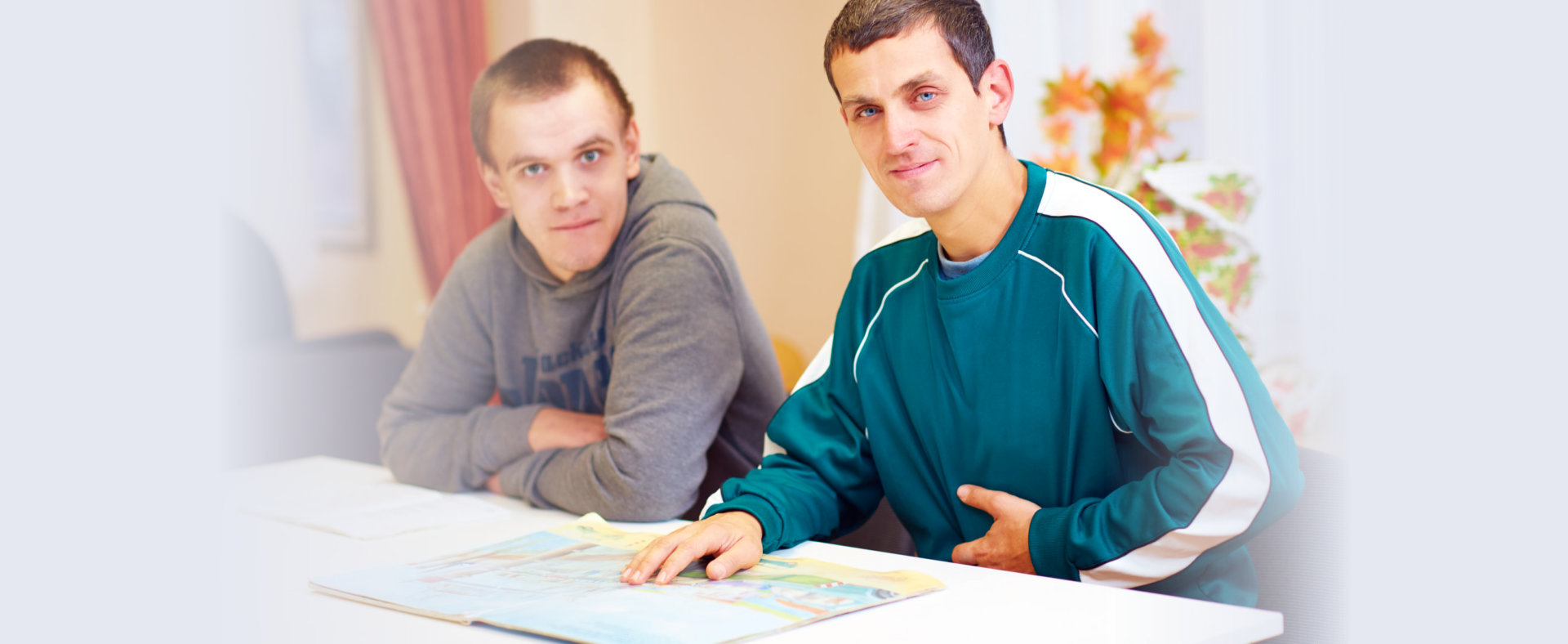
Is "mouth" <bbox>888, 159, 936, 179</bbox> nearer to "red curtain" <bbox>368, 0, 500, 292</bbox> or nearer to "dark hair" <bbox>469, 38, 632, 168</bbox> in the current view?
"dark hair" <bbox>469, 38, 632, 168</bbox>

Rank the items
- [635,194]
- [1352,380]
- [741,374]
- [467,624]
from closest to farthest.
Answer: [467,624] → [1352,380] → [741,374] → [635,194]

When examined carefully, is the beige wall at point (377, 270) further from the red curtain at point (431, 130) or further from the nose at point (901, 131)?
the nose at point (901, 131)

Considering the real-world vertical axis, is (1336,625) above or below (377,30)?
below

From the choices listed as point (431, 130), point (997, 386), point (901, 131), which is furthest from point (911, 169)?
point (431, 130)

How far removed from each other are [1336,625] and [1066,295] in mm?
363

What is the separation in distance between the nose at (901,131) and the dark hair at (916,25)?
0.24ft

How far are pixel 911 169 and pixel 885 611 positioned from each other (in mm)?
464

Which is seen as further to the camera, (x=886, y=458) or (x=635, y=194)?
(x=635, y=194)

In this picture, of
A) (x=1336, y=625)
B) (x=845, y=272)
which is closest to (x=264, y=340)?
(x=845, y=272)

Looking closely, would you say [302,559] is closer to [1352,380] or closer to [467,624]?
[467,624]

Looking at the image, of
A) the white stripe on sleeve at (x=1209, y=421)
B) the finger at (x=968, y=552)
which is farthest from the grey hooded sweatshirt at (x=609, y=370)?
the white stripe on sleeve at (x=1209, y=421)

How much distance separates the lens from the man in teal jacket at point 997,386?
0.91m

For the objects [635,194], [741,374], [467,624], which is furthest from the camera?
[635,194]

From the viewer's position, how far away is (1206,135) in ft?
5.69
